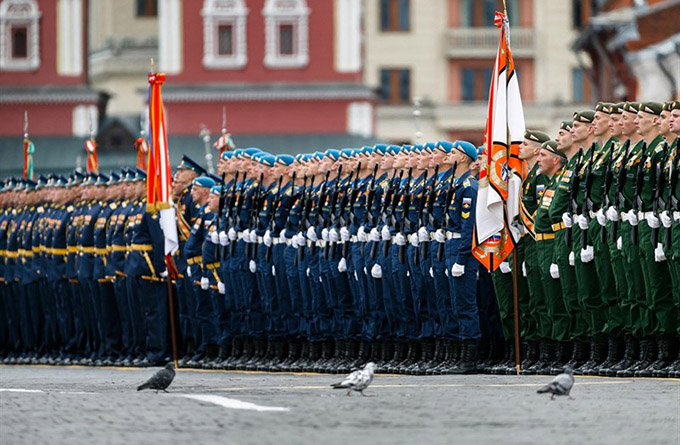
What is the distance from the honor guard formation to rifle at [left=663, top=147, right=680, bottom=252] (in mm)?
14

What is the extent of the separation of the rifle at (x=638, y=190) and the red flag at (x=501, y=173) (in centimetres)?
154

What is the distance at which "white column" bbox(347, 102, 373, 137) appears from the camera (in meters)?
63.8

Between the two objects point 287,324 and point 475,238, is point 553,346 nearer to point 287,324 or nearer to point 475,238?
point 475,238

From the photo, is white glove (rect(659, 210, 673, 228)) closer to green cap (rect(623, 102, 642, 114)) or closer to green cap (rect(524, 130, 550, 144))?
green cap (rect(623, 102, 642, 114))

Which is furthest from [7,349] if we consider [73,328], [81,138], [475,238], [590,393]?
[81,138]

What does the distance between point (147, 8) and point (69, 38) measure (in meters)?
16.8

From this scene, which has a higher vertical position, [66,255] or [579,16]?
[579,16]

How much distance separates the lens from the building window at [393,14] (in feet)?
272

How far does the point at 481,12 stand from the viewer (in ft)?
271

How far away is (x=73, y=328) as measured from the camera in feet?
84.3

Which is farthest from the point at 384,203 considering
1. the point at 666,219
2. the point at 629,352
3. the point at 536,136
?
the point at 666,219

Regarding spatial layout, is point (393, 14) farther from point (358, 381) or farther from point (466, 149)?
point (358, 381)

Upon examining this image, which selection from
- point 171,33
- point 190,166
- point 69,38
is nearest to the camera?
point 190,166

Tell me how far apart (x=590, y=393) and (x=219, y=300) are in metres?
8.54
